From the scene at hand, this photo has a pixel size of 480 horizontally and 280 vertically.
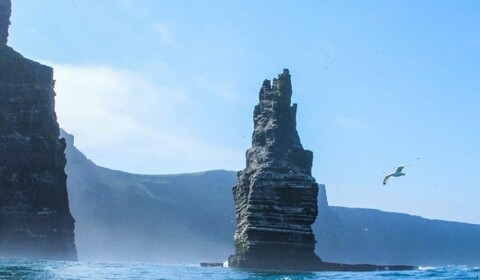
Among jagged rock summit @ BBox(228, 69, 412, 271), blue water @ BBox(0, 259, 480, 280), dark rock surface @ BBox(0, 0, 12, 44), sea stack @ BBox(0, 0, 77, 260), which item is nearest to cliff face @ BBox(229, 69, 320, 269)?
jagged rock summit @ BBox(228, 69, 412, 271)

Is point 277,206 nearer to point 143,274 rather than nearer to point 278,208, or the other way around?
point 278,208

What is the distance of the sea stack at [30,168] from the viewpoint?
8850cm

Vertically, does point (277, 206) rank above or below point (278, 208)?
above

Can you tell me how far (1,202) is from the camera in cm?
8969

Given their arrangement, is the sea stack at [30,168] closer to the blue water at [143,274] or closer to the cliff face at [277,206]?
the cliff face at [277,206]

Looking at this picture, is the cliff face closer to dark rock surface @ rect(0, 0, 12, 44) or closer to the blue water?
the blue water

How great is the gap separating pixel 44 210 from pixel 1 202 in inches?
248

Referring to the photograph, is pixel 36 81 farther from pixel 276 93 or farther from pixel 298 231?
pixel 298 231

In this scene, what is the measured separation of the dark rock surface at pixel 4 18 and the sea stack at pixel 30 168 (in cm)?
962

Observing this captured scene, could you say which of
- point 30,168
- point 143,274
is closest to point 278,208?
point 143,274

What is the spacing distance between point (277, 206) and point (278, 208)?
0.30 metres

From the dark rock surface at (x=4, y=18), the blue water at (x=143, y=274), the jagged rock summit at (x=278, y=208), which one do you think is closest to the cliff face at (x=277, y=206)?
the jagged rock summit at (x=278, y=208)

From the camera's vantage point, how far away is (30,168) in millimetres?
93562

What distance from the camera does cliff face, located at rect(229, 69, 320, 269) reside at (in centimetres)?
6706
